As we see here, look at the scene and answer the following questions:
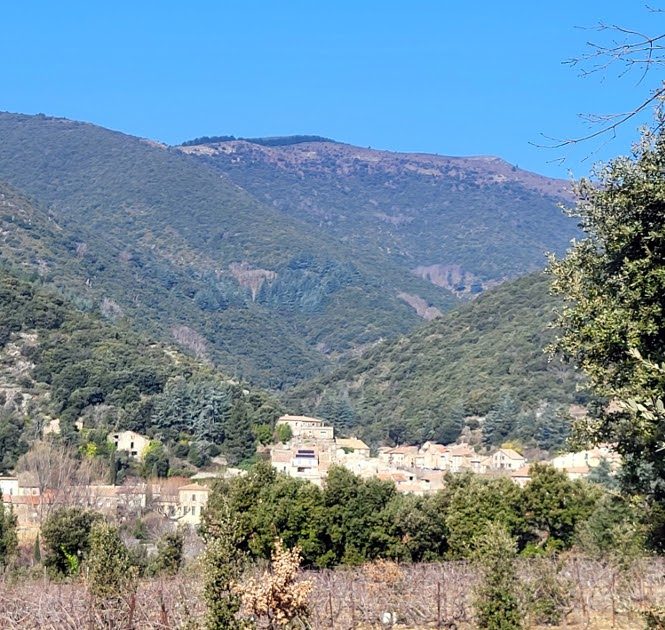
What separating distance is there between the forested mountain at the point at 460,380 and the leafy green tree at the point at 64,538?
3743 cm

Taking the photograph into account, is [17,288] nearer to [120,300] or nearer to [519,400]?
[519,400]

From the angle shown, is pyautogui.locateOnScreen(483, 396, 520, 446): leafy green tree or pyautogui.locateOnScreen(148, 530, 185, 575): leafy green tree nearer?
pyautogui.locateOnScreen(148, 530, 185, 575): leafy green tree

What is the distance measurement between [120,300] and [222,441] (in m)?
76.6

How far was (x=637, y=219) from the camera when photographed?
11.0 meters

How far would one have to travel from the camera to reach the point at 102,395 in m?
62.6

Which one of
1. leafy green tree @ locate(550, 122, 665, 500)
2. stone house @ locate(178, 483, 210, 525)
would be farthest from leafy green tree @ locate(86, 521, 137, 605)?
stone house @ locate(178, 483, 210, 525)

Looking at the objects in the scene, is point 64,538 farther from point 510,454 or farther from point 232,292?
point 232,292

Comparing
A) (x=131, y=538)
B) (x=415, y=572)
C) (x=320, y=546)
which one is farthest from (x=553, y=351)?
(x=131, y=538)

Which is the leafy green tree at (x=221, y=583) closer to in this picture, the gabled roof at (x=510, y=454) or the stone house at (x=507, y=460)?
the stone house at (x=507, y=460)

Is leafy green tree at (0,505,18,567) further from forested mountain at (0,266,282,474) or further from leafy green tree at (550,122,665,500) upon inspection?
forested mountain at (0,266,282,474)

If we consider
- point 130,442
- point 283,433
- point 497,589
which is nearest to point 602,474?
point 283,433

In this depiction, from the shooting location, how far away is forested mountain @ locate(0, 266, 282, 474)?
57.8 m

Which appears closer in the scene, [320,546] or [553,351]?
[553,351]

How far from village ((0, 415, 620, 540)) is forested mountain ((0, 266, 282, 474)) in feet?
6.41
